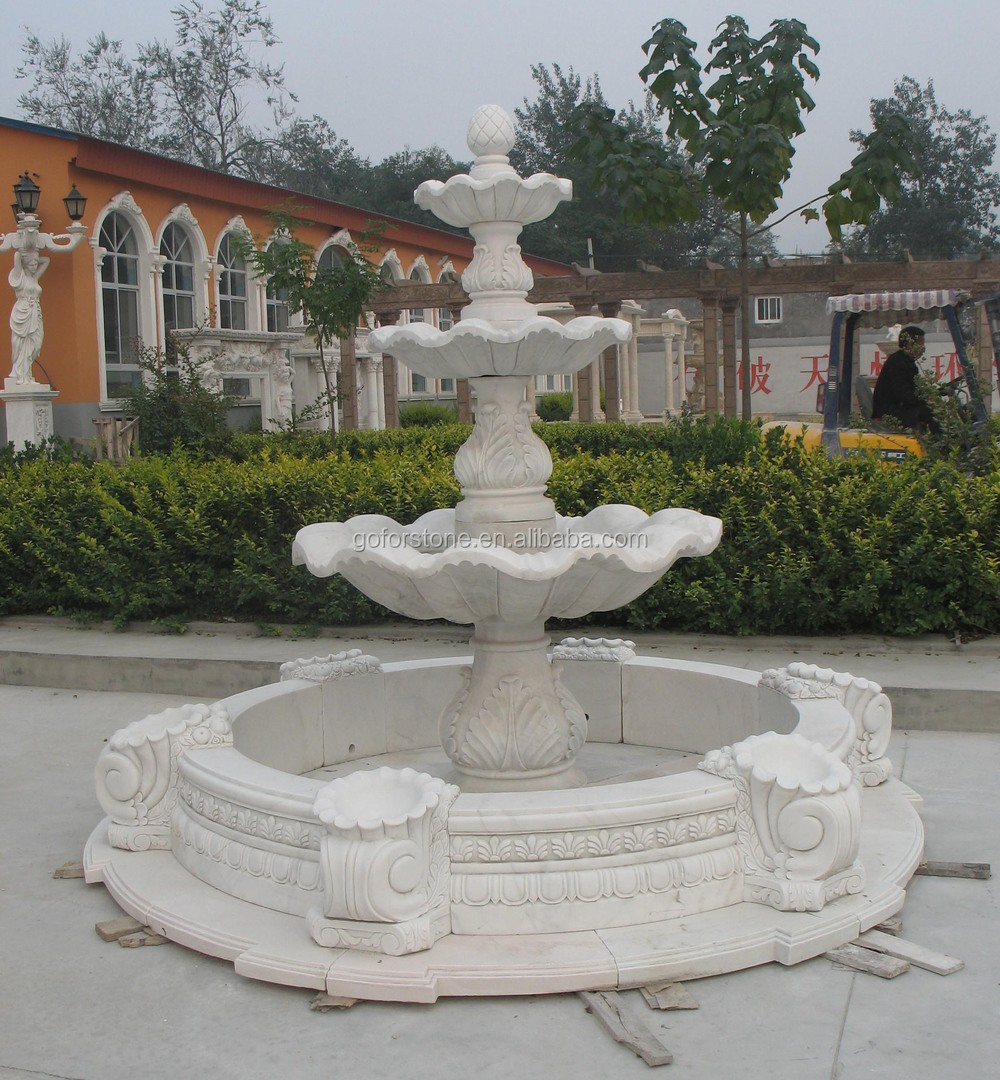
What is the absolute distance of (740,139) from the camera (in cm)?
1193

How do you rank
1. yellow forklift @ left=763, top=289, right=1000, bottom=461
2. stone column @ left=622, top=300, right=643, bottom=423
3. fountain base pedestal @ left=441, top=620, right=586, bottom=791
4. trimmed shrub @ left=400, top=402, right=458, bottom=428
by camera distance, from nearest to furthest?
1. fountain base pedestal @ left=441, top=620, right=586, bottom=791
2. yellow forklift @ left=763, top=289, right=1000, bottom=461
3. trimmed shrub @ left=400, top=402, right=458, bottom=428
4. stone column @ left=622, top=300, right=643, bottom=423

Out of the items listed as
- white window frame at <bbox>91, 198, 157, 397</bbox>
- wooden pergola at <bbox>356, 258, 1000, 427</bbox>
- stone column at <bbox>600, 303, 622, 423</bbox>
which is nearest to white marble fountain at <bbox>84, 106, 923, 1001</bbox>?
wooden pergola at <bbox>356, 258, 1000, 427</bbox>

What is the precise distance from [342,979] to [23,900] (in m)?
1.56

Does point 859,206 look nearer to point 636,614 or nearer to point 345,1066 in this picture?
point 636,614

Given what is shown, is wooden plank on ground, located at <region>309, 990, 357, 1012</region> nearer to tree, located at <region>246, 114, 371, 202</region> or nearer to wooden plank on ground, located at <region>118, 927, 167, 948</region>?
wooden plank on ground, located at <region>118, 927, 167, 948</region>

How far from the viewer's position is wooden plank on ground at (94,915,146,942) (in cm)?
398

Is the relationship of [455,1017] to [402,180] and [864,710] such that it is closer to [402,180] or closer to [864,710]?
[864,710]

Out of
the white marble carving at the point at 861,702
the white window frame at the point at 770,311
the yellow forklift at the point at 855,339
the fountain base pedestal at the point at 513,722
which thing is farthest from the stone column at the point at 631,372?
the fountain base pedestal at the point at 513,722

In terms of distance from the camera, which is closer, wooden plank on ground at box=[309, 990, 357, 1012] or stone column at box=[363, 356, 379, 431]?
wooden plank on ground at box=[309, 990, 357, 1012]

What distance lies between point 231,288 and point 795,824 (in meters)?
20.6

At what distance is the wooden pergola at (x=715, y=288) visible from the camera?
587 inches

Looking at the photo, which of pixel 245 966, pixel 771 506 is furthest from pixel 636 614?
pixel 245 966

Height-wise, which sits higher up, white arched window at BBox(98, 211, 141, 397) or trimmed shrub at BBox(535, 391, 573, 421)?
white arched window at BBox(98, 211, 141, 397)

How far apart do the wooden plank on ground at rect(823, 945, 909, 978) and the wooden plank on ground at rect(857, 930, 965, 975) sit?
0.04 m
